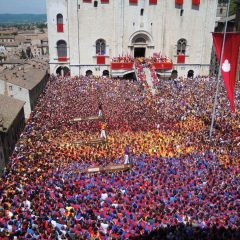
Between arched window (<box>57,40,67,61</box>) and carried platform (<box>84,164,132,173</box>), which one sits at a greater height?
arched window (<box>57,40,67,61</box>)

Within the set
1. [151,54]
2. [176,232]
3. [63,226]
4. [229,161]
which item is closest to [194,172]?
[229,161]

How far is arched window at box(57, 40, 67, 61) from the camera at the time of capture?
1820 inches

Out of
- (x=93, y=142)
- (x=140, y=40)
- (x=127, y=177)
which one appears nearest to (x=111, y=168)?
(x=127, y=177)

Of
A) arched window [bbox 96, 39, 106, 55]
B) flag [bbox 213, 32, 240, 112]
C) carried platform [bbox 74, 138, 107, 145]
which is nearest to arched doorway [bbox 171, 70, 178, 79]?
arched window [bbox 96, 39, 106, 55]

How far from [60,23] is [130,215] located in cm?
3725

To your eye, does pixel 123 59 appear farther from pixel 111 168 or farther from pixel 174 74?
pixel 111 168

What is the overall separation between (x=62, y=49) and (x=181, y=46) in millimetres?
18984

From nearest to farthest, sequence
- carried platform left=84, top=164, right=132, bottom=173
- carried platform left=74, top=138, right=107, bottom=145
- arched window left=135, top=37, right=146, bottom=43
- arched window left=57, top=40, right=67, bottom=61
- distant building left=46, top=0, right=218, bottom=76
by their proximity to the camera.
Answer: carried platform left=84, top=164, right=132, bottom=173 < carried platform left=74, top=138, right=107, bottom=145 < distant building left=46, top=0, right=218, bottom=76 < arched window left=57, top=40, right=67, bottom=61 < arched window left=135, top=37, right=146, bottom=43

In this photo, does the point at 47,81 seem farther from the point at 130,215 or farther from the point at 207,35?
the point at 130,215

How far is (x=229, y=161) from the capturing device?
20.3m

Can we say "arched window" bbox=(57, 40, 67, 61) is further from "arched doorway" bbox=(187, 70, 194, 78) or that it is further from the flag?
the flag

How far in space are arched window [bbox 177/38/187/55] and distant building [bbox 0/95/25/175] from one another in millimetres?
28895

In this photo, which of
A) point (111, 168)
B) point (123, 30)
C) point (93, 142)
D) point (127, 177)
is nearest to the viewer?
point (127, 177)

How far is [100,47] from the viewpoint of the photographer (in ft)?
154
